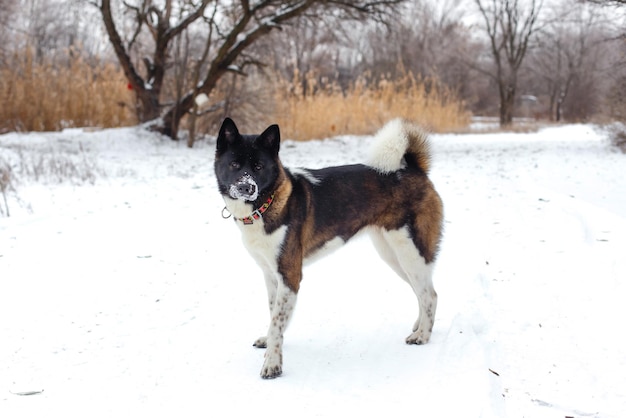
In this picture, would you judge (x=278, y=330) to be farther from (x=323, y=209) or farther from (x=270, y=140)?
(x=270, y=140)

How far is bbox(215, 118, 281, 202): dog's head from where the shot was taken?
3094 mm

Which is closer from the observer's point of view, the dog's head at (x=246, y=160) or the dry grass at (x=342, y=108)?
the dog's head at (x=246, y=160)

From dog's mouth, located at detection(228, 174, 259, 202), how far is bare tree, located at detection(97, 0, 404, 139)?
1040cm

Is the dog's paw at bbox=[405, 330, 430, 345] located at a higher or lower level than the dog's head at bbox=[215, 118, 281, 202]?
lower

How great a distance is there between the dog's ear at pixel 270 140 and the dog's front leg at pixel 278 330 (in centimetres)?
80

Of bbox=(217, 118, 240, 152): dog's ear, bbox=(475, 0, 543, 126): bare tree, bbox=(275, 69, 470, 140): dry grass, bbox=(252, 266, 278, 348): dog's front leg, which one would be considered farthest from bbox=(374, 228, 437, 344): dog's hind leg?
bbox=(475, 0, 543, 126): bare tree

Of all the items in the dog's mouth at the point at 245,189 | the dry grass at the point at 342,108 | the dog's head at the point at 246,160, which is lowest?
the dog's mouth at the point at 245,189

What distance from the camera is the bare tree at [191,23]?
12891 millimetres

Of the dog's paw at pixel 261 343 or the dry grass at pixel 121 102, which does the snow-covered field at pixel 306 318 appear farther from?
the dry grass at pixel 121 102

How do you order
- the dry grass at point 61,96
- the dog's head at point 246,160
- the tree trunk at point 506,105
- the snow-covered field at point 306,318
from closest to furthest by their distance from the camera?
the snow-covered field at point 306,318 → the dog's head at point 246,160 → the dry grass at point 61,96 → the tree trunk at point 506,105

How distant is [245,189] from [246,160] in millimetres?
238

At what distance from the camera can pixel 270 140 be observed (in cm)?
324

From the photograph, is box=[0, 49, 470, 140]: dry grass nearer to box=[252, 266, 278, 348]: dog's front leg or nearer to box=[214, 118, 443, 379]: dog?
box=[214, 118, 443, 379]: dog

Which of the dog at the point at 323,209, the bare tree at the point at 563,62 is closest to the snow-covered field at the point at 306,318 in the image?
the dog at the point at 323,209
